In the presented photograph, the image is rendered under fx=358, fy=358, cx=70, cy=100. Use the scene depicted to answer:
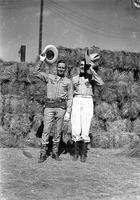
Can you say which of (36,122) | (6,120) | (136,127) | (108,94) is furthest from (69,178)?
(136,127)

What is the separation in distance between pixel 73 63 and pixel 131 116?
2.54m

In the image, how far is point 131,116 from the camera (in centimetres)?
1159

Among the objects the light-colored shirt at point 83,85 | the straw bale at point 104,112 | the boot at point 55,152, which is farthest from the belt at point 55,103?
the straw bale at point 104,112

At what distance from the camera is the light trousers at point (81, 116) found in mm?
8586

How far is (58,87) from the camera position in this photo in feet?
27.0

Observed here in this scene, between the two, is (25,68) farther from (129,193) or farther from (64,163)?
(129,193)

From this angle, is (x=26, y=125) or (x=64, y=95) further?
(x=26, y=125)

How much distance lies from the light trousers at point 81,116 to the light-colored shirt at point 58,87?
1.25 ft

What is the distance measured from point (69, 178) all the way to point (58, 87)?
2.26 m

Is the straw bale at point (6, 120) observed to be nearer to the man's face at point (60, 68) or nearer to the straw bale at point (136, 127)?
the man's face at point (60, 68)

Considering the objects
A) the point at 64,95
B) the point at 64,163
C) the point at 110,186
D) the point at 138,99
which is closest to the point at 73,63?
the point at 138,99

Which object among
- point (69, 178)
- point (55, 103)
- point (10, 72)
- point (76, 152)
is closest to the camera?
point (69, 178)

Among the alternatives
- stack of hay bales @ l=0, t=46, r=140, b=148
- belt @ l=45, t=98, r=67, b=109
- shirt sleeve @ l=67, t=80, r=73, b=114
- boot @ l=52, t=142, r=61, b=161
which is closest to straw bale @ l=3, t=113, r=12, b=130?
stack of hay bales @ l=0, t=46, r=140, b=148

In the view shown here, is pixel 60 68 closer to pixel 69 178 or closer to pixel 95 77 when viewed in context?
pixel 95 77
